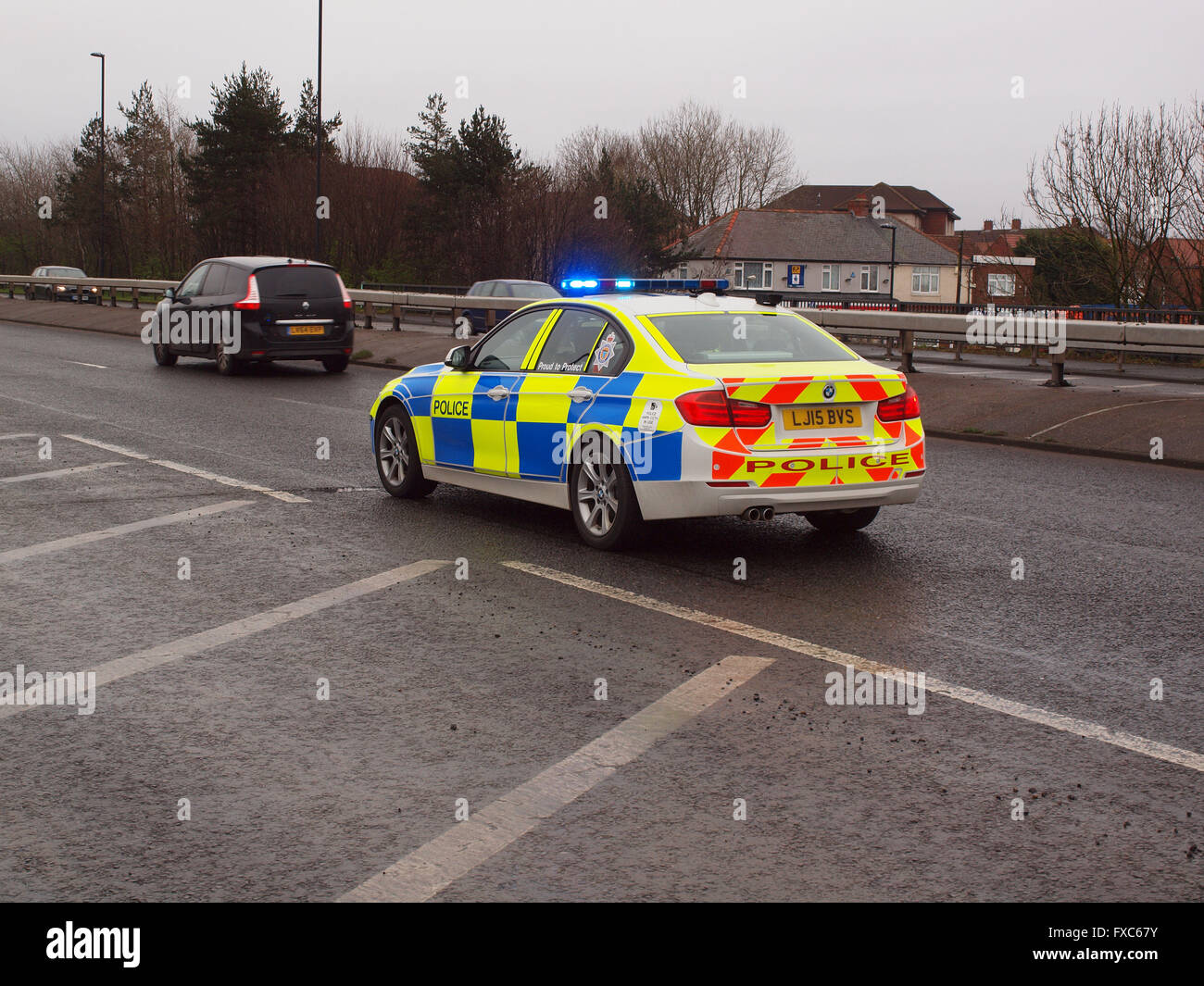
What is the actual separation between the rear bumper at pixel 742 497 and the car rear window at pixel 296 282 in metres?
14.8

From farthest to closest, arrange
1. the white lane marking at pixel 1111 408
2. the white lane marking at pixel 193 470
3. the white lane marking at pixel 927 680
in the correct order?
the white lane marking at pixel 1111 408
the white lane marking at pixel 193 470
the white lane marking at pixel 927 680

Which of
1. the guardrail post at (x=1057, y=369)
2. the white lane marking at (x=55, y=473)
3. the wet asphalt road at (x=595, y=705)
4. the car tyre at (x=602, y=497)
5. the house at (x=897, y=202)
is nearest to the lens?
the wet asphalt road at (x=595, y=705)

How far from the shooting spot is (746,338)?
8.14 m

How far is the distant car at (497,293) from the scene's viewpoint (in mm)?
27269

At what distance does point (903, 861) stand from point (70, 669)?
3.51m

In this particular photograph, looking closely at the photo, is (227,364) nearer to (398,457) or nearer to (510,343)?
(398,457)

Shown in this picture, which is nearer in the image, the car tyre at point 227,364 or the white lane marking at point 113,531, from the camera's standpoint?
the white lane marking at point 113,531

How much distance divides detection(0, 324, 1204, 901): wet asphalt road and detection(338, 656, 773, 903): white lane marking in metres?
0.05

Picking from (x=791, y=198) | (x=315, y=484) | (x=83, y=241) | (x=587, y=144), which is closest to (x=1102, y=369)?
(x=315, y=484)

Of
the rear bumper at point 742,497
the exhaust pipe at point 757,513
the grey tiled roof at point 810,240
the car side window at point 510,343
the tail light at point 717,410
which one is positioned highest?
the grey tiled roof at point 810,240

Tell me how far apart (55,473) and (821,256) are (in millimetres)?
93749

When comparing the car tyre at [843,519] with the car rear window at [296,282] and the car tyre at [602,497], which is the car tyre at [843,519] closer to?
the car tyre at [602,497]

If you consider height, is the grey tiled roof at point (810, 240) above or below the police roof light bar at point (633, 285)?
above

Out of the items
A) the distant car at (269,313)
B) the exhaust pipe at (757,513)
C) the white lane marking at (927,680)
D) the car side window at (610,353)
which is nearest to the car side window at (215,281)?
the distant car at (269,313)
